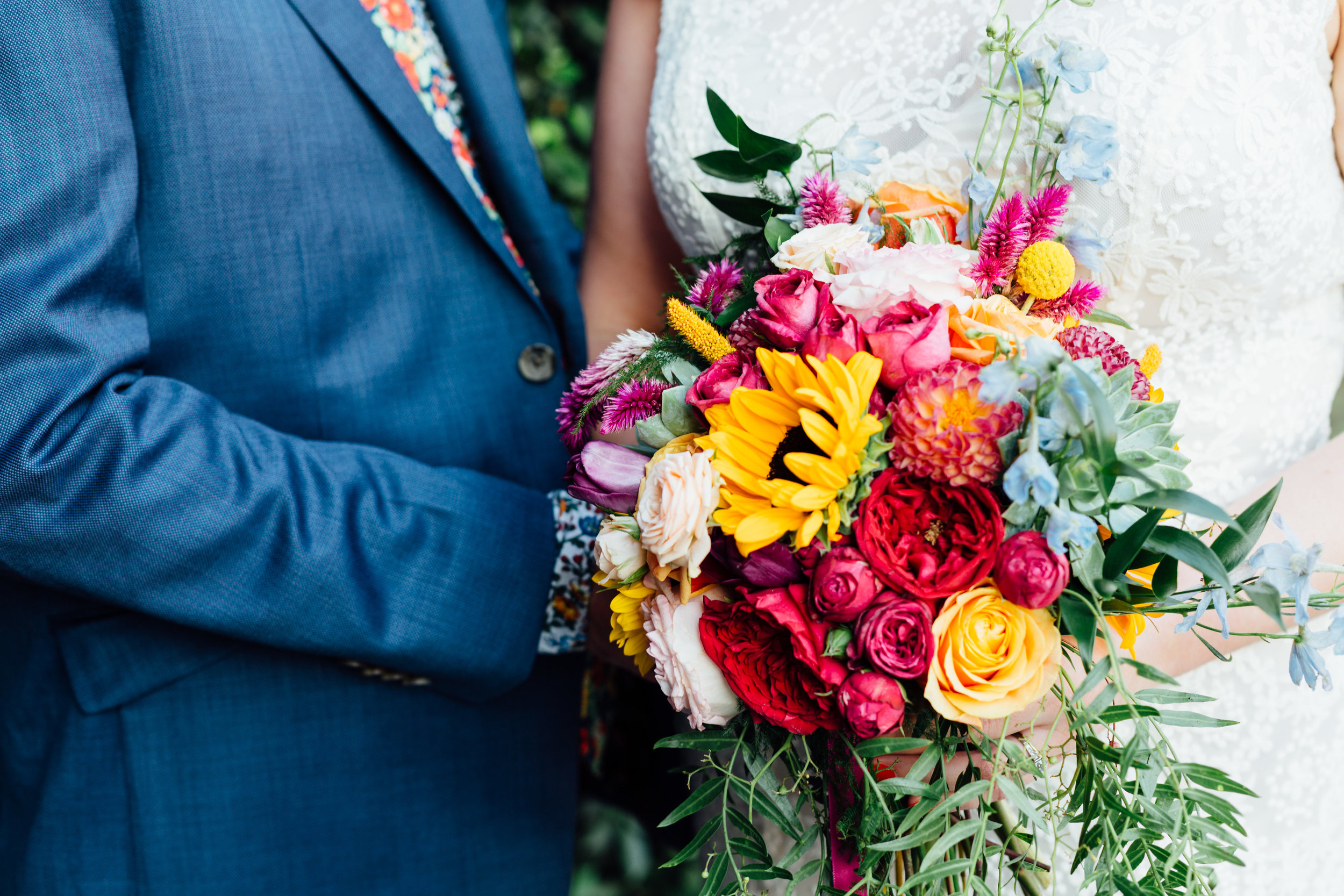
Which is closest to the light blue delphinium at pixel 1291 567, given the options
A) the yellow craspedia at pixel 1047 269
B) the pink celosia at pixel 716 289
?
the yellow craspedia at pixel 1047 269

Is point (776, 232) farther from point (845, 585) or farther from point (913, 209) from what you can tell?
point (845, 585)

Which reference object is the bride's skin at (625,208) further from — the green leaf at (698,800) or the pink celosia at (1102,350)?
the pink celosia at (1102,350)

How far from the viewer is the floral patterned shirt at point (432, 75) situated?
43.2 inches

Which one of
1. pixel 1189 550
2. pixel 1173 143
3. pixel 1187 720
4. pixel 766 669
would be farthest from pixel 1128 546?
pixel 1173 143

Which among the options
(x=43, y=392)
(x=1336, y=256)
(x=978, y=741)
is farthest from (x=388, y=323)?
(x=1336, y=256)

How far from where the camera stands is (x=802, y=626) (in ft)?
1.96

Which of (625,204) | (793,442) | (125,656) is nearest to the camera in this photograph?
(793,442)

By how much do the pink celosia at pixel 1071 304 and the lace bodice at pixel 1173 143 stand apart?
175 mm

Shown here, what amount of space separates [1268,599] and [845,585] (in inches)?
10.4

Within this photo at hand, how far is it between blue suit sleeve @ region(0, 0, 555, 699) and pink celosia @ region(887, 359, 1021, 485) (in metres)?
0.58

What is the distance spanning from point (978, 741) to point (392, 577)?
601 mm

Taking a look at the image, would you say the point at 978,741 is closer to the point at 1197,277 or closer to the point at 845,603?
the point at 845,603

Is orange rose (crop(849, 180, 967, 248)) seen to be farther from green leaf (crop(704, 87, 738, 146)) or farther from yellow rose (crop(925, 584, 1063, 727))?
yellow rose (crop(925, 584, 1063, 727))

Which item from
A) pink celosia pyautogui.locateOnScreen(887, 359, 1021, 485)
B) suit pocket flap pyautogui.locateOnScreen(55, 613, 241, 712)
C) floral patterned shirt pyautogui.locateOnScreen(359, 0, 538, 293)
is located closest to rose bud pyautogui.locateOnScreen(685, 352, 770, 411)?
pink celosia pyautogui.locateOnScreen(887, 359, 1021, 485)
